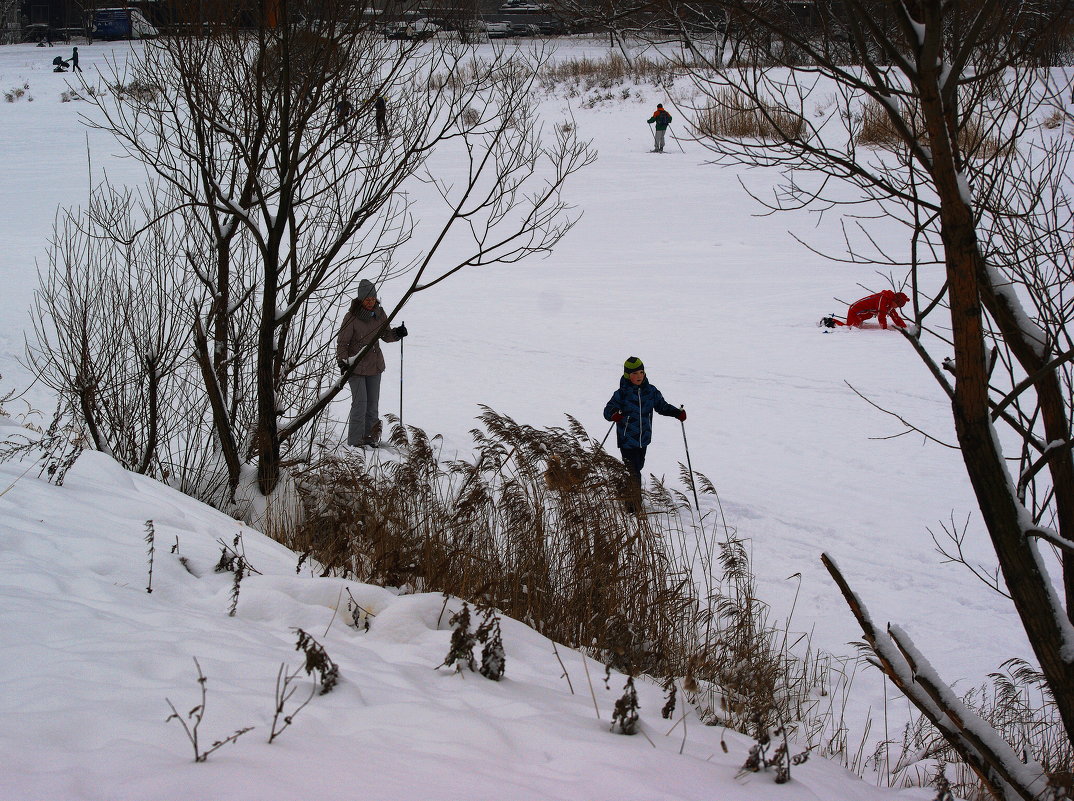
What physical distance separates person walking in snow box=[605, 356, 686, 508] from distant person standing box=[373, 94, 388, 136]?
112 inches

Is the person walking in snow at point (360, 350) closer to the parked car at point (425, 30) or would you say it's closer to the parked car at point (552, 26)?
the parked car at point (425, 30)

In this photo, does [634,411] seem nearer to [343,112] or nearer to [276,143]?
[343,112]

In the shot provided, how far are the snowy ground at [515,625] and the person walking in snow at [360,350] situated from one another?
5.35ft

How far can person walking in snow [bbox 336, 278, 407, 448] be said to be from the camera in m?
8.43

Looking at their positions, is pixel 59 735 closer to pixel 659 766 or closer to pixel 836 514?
pixel 659 766

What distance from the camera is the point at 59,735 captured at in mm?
2168

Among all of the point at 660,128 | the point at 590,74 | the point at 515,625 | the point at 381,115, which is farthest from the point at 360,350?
the point at 590,74

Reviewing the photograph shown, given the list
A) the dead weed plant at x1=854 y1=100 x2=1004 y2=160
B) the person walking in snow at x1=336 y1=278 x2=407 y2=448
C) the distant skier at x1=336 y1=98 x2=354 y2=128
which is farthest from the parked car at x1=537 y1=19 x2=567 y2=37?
the person walking in snow at x1=336 y1=278 x2=407 y2=448

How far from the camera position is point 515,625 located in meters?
4.06

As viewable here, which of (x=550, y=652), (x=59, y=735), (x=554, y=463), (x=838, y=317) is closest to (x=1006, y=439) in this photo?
(x=838, y=317)

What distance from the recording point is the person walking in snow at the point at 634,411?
25.2 ft

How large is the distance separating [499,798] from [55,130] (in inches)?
1306

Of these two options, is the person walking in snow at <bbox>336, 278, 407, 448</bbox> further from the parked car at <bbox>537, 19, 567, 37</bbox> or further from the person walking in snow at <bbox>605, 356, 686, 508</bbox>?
the parked car at <bbox>537, 19, 567, 37</bbox>

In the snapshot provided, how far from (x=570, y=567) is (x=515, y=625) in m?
0.90
